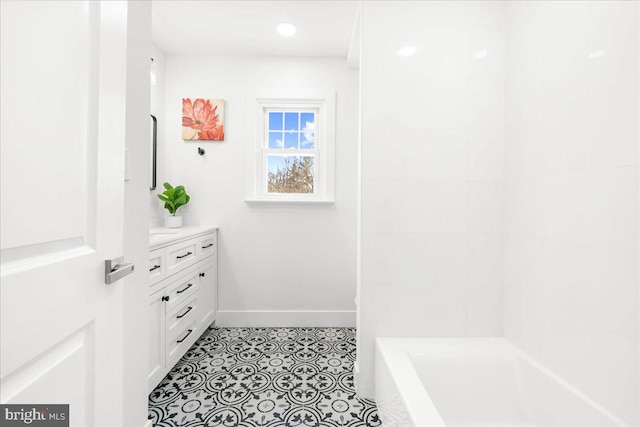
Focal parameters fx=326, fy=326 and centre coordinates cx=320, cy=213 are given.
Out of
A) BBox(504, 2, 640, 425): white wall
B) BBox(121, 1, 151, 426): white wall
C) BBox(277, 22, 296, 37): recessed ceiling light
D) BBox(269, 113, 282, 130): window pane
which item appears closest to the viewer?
BBox(504, 2, 640, 425): white wall

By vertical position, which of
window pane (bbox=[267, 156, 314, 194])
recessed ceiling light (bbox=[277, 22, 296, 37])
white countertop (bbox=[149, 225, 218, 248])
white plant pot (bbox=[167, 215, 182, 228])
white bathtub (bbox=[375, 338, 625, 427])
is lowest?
white bathtub (bbox=[375, 338, 625, 427])

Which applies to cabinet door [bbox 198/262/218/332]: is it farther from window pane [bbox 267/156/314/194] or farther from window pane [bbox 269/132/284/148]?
window pane [bbox 269/132/284/148]

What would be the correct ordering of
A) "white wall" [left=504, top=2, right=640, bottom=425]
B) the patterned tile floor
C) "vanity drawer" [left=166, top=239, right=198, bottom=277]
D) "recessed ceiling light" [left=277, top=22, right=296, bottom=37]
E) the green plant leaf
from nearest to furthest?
1. "white wall" [left=504, top=2, right=640, bottom=425]
2. the patterned tile floor
3. "vanity drawer" [left=166, top=239, right=198, bottom=277]
4. "recessed ceiling light" [left=277, top=22, right=296, bottom=37]
5. the green plant leaf

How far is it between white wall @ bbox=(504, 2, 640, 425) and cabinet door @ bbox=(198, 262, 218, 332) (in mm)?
2136

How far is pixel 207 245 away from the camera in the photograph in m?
2.72

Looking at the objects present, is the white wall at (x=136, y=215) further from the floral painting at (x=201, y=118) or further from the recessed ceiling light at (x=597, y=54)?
the recessed ceiling light at (x=597, y=54)

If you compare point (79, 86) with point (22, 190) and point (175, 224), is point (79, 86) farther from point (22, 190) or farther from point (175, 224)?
point (175, 224)

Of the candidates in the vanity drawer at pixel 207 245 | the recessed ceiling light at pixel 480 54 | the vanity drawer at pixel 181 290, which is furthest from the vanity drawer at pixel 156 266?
the recessed ceiling light at pixel 480 54

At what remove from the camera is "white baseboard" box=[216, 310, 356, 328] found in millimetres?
2953

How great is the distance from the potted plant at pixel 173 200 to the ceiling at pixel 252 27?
1.23 meters

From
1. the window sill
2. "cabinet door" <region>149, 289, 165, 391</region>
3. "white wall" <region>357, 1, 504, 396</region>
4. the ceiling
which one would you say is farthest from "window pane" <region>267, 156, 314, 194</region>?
"cabinet door" <region>149, 289, 165, 391</region>

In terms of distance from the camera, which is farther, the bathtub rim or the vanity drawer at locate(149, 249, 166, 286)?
the vanity drawer at locate(149, 249, 166, 286)

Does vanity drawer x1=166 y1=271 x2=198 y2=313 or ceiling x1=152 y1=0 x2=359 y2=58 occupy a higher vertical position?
ceiling x1=152 y1=0 x2=359 y2=58

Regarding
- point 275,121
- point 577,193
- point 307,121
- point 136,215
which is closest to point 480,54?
point 577,193
